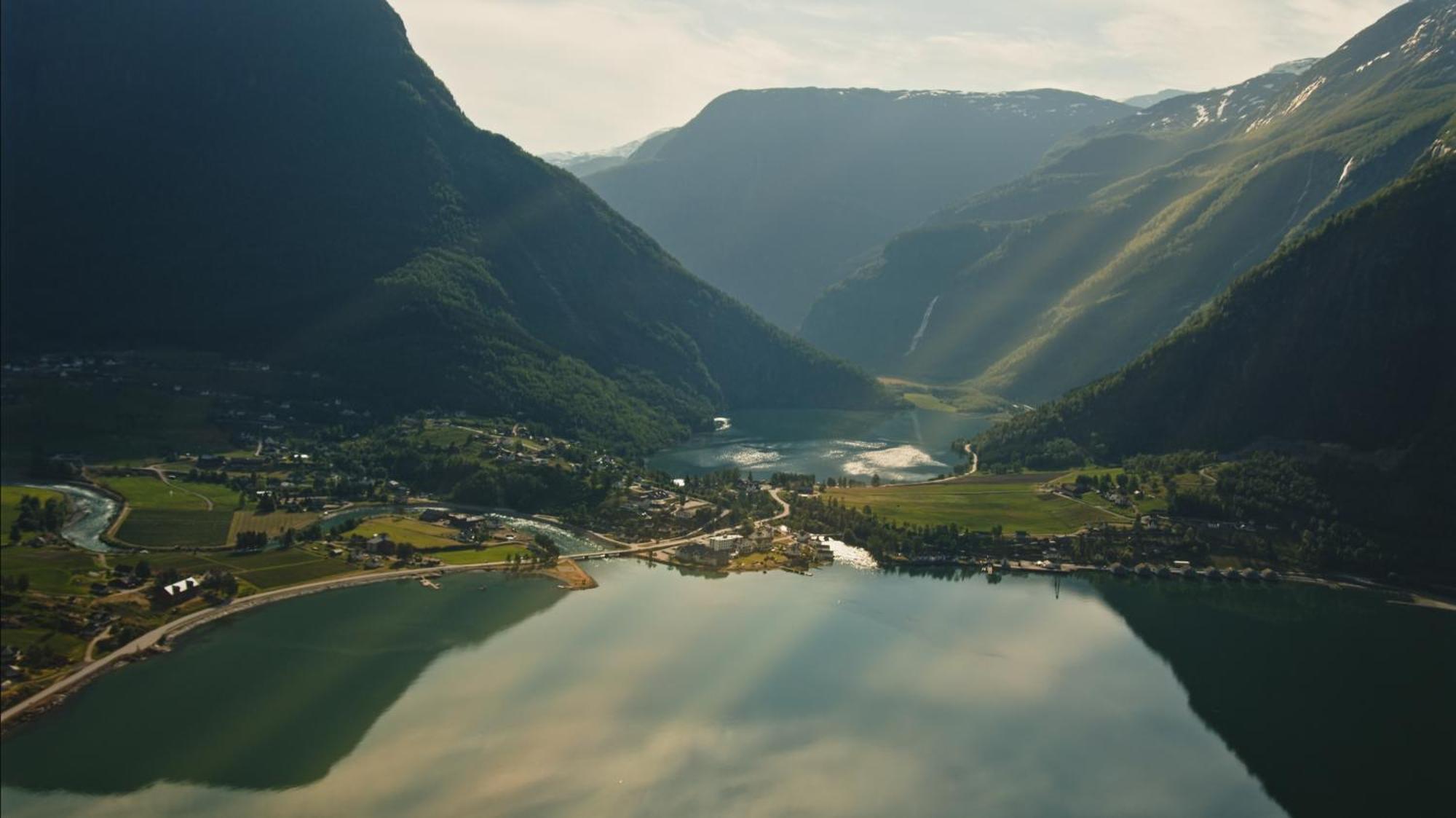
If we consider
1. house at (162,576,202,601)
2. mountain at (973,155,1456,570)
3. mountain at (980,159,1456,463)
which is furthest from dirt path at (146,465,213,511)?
mountain at (980,159,1456,463)

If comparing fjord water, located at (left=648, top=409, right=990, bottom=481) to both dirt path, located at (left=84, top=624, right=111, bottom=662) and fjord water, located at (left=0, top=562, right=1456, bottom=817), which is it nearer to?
fjord water, located at (left=0, top=562, right=1456, bottom=817)

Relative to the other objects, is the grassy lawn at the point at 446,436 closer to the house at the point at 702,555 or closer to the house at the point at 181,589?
the house at the point at 702,555

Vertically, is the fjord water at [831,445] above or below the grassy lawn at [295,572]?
above

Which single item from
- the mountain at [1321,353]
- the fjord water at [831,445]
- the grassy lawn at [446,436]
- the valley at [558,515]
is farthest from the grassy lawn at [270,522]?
the mountain at [1321,353]

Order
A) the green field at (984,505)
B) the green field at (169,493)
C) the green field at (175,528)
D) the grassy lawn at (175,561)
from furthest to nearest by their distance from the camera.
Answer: the green field at (984,505) < the green field at (169,493) < the green field at (175,528) < the grassy lawn at (175,561)

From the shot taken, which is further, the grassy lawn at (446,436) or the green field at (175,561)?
the grassy lawn at (446,436)

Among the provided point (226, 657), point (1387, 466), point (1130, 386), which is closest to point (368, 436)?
point (226, 657)
